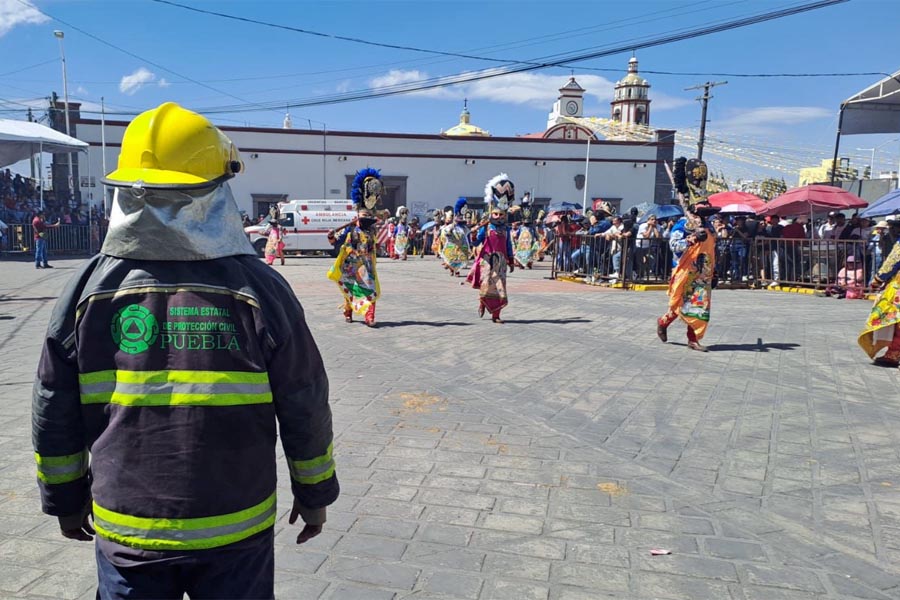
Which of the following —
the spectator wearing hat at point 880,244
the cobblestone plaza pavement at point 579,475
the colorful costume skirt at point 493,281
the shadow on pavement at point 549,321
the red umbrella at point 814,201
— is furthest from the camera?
the red umbrella at point 814,201

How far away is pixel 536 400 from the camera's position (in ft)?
20.8

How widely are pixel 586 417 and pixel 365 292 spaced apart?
5126mm

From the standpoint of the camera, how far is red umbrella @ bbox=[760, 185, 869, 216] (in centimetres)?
1652

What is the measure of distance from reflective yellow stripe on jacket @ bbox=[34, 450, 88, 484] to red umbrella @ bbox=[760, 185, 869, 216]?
17716 millimetres

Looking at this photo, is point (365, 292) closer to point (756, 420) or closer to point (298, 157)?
point (756, 420)

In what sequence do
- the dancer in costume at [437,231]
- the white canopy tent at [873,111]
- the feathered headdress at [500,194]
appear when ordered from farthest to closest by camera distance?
1. the dancer in costume at [437,231]
2. the white canopy tent at [873,111]
3. the feathered headdress at [500,194]

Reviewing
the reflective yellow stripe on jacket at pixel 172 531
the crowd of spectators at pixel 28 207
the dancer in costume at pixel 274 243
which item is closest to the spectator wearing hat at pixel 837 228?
the dancer in costume at pixel 274 243

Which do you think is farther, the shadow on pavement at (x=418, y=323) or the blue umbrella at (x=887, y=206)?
the blue umbrella at (x=887, y=206)

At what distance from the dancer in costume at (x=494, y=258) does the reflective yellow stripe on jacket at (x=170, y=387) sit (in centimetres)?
888

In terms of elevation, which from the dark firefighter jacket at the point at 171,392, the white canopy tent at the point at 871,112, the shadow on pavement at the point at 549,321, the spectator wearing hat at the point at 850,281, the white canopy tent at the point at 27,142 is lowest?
the shadow on pavement at the point at 549,321

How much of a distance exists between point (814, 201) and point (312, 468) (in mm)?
17366

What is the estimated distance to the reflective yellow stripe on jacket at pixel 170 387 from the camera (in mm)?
1806

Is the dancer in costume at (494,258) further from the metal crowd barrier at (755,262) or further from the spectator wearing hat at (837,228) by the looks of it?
the spectator wearing hat at (837,228)

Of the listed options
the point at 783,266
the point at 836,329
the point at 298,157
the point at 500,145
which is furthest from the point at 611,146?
the point at 836,329
